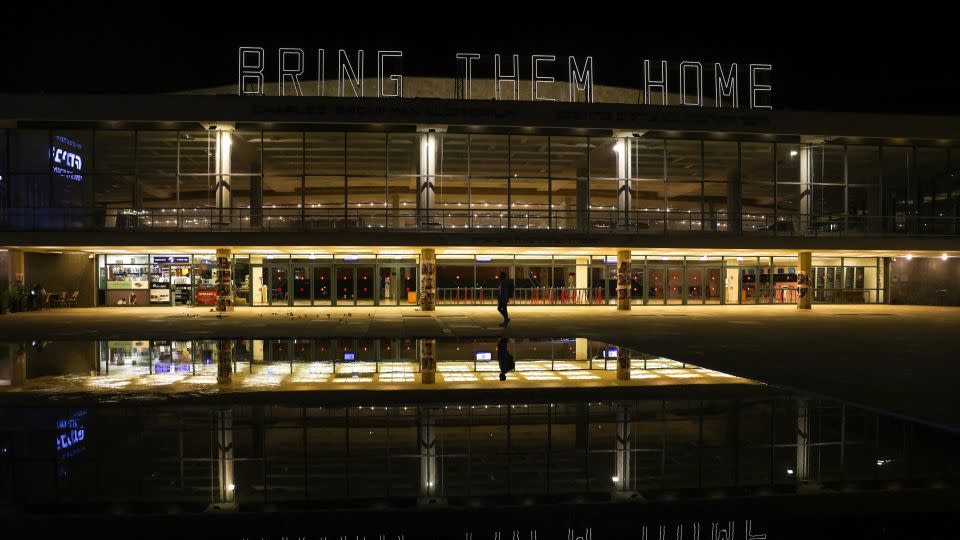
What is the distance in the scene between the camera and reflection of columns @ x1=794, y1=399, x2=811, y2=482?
19.1ft

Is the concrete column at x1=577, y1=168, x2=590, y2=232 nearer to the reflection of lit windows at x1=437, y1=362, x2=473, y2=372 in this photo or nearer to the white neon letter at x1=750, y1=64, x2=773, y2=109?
the white neon letter at x1=750, y1=64, x2=773, y2=109

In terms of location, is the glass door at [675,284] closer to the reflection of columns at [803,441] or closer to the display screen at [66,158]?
the reflection of columns at [803,441]

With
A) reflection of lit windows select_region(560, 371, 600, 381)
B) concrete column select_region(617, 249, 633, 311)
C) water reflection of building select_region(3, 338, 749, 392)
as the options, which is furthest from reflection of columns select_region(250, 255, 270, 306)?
reflection of lit windows select_region(560, 371, 600, 381)

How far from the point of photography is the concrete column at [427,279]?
31047mm

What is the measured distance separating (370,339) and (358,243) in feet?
38.2

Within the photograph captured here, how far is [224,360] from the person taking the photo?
13.4 m

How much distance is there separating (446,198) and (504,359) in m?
21.5

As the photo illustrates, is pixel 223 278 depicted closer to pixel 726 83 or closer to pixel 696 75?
pixel 696 75

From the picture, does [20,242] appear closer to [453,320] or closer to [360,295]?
[360,295]

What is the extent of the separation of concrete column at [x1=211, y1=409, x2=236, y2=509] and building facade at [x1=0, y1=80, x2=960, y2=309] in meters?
21.4

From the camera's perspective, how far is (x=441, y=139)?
101ft

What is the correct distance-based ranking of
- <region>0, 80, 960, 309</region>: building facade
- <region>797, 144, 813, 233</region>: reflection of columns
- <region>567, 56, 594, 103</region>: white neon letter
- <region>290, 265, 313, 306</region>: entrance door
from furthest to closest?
<region>290, 265, 313, 306</region>: entrance door, <region>797, 144, 813, 233</region>: reflection of columns, <region>567, 56, 594, 103</region>: white neon letter, <region>0, 80, 960, 309</region>: building facade

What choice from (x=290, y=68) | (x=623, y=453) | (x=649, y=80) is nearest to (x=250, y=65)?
(x=290, y=68)

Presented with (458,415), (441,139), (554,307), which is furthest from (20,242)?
(458,415)
